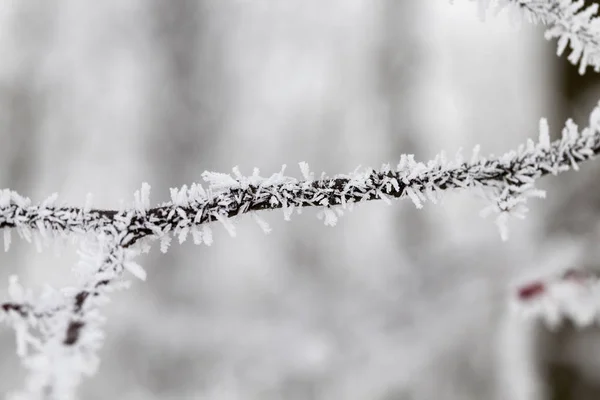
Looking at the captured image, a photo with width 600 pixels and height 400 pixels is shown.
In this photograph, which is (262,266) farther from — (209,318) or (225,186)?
(225,186)

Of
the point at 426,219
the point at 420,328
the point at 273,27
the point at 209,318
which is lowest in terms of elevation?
the point at 420,328

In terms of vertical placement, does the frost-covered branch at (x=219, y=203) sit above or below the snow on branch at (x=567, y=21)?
below

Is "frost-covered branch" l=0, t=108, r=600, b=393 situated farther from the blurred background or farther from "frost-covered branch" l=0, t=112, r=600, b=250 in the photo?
the blurred background

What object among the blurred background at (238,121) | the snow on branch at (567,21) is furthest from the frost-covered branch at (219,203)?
the blurred background at (238,121)

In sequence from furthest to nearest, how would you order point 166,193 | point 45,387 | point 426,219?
1. point 166,193
2. point 426,219
3. point 45,387

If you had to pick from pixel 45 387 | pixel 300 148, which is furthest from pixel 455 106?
pixel 45 387

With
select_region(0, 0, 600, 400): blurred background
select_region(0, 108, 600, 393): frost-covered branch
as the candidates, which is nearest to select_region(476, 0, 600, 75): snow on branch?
select_region(0, 108, 600, 393): frost-covered branch

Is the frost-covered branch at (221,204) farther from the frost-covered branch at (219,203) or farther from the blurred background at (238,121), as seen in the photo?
the blurred background at (238,121)

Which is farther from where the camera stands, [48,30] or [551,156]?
[48,30]

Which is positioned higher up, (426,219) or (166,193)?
(166,193)
